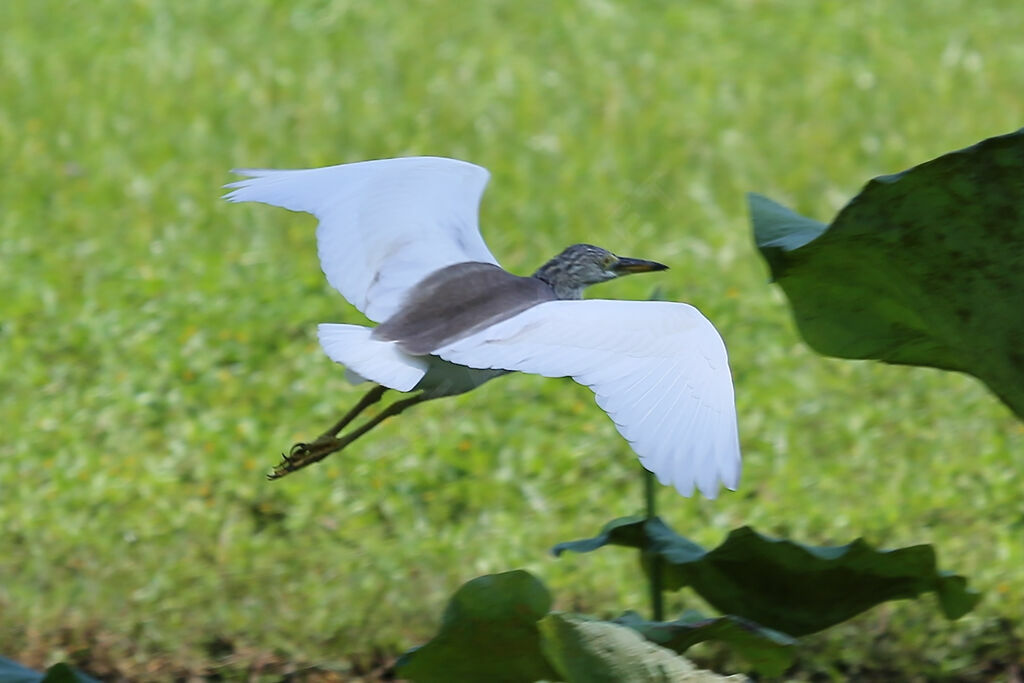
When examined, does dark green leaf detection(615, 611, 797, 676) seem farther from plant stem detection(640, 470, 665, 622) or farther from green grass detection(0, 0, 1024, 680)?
green grass detection(0, 0, 1024, 680)

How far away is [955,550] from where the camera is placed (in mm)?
4461

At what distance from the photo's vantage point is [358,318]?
5.48m

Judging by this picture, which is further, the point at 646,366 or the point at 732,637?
the point at 732,637

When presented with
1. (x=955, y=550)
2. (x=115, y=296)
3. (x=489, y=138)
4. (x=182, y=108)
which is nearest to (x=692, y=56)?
(x=489, y=138)

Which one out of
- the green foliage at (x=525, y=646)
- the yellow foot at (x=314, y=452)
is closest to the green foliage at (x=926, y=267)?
the green foliage at (x=525, y=646)

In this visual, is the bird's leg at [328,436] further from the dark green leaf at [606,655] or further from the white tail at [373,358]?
the dark green leaf at [606,655]

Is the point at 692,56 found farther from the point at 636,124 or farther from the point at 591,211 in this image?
the point at 591,211

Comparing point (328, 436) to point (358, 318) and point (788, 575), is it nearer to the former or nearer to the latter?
point (788, 575)

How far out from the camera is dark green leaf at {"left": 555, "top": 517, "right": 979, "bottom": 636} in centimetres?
289

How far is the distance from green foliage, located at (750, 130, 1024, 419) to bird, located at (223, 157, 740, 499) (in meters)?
0.35

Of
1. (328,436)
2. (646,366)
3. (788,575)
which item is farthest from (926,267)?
(328,436)

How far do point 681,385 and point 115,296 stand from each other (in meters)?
3.73

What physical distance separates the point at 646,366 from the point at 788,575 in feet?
2.46

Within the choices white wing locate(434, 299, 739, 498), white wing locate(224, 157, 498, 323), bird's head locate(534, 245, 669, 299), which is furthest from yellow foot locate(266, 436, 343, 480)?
bird's head locate(534, 245, 669, 299)
